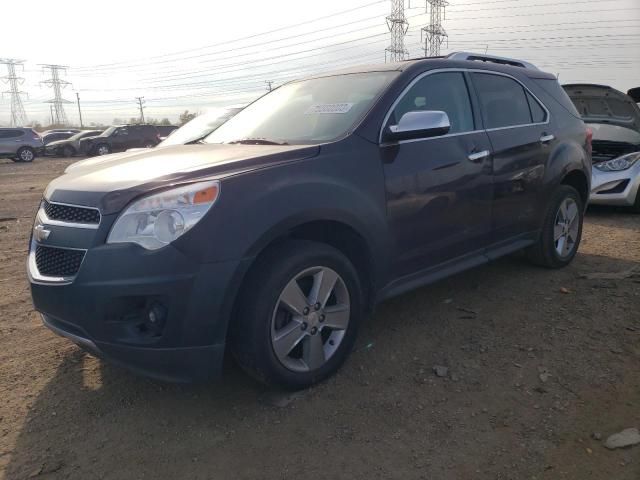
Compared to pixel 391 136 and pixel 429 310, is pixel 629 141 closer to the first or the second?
pixel 429 310

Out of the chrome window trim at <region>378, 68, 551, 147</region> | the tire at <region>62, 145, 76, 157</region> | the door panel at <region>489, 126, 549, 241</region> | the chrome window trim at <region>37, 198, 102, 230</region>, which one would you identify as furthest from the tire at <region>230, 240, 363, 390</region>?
the tire at <region>62, 145, 76, 157</region>

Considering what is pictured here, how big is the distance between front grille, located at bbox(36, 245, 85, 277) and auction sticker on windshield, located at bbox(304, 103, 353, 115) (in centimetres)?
176

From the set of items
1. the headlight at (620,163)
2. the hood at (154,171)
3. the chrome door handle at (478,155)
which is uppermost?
the hood at (154,171)

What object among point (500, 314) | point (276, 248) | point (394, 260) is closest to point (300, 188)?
point (276, 248)

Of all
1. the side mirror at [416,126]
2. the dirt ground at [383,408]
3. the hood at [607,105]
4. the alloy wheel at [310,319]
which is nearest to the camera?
the dirt ground at [383,408]

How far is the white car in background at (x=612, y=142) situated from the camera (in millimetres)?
7371

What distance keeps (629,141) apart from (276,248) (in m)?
7.11

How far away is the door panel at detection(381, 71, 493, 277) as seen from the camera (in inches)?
128

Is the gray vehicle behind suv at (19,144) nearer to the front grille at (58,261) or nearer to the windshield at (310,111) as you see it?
the windshield at (310,111)

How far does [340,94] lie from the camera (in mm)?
3600

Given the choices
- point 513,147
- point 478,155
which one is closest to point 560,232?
point 513,147

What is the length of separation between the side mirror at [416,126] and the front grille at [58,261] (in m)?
1.82

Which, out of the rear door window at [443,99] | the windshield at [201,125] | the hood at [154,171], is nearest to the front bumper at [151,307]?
the hood at [154,171]

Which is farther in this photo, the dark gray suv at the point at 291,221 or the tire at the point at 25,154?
the tire at the point at 25,154
